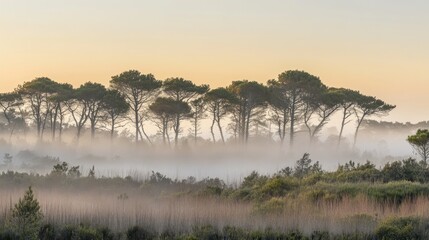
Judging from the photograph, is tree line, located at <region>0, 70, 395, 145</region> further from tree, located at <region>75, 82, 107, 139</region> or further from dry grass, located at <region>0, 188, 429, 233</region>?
dry grass, located at <region>0, 188, 429, 233</region>

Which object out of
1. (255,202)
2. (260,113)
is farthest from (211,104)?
(255,202)

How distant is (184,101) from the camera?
5462 cm

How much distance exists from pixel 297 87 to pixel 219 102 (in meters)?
7.62

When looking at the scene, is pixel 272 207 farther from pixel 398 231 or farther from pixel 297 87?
pixel 297 87

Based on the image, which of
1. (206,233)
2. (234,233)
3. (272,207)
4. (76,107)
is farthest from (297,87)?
(206,233)

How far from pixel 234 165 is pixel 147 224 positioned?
34.8m

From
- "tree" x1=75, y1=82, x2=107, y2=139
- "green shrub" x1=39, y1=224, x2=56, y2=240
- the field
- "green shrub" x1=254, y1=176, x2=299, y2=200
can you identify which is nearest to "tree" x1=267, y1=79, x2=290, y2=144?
"tree" x1=75, y1=82, x2=107, y2=139

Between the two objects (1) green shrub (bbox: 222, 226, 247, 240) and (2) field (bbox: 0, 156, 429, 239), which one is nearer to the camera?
(1) green shrub (bbox: 222, 226, 247, 240)

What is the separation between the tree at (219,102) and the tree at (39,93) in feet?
50.4

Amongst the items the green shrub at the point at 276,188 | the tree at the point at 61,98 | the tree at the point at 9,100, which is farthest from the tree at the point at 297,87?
the green shrub at the point at 276,188

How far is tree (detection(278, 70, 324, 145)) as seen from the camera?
2131 inches

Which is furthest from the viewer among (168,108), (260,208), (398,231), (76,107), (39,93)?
(76,107)

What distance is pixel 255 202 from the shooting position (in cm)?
1766

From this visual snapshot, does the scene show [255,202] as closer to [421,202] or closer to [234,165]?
[421,202]
